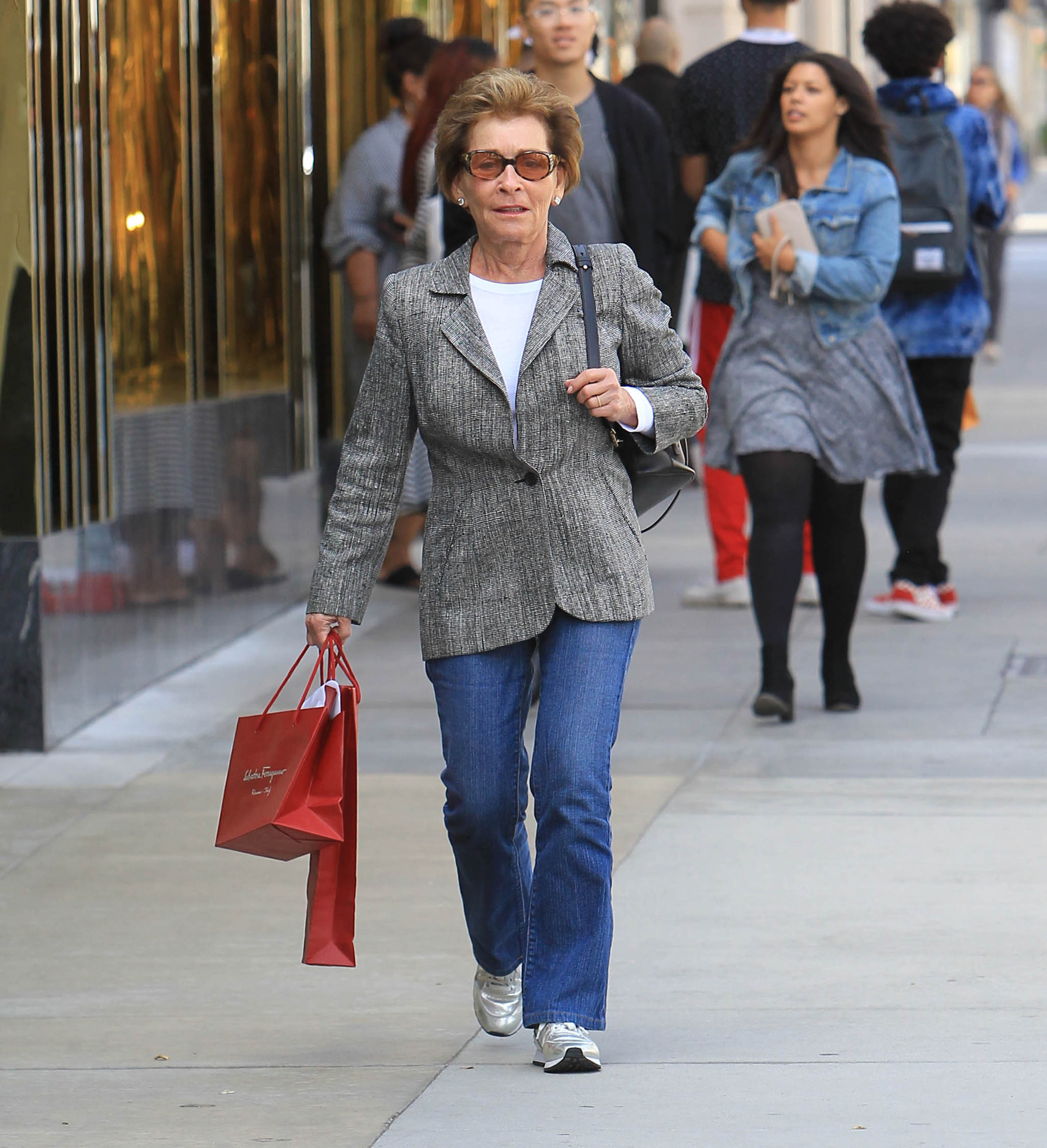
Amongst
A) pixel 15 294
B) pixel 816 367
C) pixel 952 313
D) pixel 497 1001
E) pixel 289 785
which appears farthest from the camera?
pixel 952 313

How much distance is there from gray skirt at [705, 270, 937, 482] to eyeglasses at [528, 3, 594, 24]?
0.91 meters

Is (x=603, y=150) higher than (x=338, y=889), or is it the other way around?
(x=603, y=150)

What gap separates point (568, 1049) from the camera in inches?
159

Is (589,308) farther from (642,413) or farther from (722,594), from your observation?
(722,594)

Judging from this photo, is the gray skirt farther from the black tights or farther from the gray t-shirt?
the gray t-shirt

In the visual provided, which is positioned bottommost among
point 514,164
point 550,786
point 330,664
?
point 550,786

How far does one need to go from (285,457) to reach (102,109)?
Answer: 2409 mm

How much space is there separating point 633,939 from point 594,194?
2.90 m

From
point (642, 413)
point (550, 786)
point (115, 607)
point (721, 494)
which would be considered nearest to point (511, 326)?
point (642, 413)

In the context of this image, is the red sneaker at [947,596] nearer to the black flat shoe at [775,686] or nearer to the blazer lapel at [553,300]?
the black flat shoe at [775,686]

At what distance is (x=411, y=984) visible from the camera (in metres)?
4.66

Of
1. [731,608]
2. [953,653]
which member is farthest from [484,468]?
[731,608]

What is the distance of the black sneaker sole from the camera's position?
4.05 m

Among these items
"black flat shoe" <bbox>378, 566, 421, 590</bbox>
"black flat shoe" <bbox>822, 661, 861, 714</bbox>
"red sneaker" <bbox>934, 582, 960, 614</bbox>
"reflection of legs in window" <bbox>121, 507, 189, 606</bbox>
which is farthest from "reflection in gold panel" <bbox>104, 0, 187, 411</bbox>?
"red sneaker" <bbox>934, 582, 960, 614</bbox>
